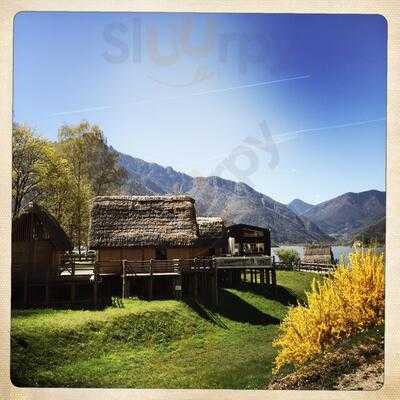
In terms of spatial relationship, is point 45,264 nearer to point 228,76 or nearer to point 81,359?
point 81,359

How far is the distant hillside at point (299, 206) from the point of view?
492cm

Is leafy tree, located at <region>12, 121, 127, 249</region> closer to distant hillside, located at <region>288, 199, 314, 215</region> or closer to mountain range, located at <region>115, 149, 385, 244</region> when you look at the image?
mountain range, located at <region>115, 149, 385, 244</region>

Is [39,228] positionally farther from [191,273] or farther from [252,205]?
[252,205]

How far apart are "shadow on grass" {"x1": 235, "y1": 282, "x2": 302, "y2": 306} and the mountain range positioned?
410 mm

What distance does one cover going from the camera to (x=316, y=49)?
4.73 metres

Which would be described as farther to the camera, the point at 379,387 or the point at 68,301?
the point at 68,301

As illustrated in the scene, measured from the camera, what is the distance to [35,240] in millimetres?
4887

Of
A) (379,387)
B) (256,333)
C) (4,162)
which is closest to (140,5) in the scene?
(4,162)

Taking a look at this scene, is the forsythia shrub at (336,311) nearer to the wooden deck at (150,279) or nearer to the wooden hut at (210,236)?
the wooden deck at (150,279)

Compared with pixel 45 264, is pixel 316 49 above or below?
above

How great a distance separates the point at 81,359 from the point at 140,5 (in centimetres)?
289

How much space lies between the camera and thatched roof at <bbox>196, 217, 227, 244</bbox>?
4.95 meters

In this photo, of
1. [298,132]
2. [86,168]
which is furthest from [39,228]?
[298,132]

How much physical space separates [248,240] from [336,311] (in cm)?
94
